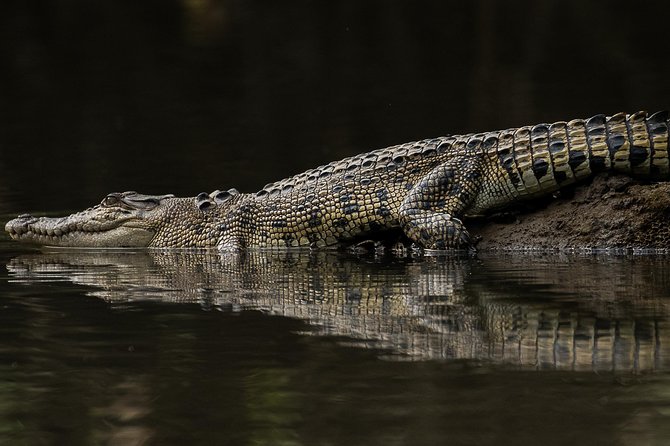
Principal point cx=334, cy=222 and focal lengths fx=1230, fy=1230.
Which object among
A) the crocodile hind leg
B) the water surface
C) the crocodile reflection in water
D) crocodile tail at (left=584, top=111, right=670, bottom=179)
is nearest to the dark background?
the crocodile hind leg

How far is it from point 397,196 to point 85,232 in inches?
106

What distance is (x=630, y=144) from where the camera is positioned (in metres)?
7.81

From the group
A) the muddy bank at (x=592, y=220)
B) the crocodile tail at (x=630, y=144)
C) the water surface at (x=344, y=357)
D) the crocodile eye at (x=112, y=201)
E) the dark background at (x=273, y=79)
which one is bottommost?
the water surface at (x=344, y=357)

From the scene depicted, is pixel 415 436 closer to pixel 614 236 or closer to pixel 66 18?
pixel 614 236


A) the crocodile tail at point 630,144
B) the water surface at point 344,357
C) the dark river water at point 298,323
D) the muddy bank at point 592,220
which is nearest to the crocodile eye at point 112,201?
the dark river water at point 298,323

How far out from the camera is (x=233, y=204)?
9344 millimetres

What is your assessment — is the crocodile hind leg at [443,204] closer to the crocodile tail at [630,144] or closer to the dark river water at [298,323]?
the dark river water at [298,323]

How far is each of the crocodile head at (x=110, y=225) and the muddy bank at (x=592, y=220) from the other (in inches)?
102

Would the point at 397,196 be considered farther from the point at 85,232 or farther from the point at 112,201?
the point at 85,232

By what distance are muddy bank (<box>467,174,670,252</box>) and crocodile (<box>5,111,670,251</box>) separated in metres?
0.12

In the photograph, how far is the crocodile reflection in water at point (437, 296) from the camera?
443cm

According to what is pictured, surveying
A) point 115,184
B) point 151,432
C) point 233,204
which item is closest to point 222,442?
point 151,432

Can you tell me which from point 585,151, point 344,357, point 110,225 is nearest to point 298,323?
point 344,357

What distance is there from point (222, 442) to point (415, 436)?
1.68ft
